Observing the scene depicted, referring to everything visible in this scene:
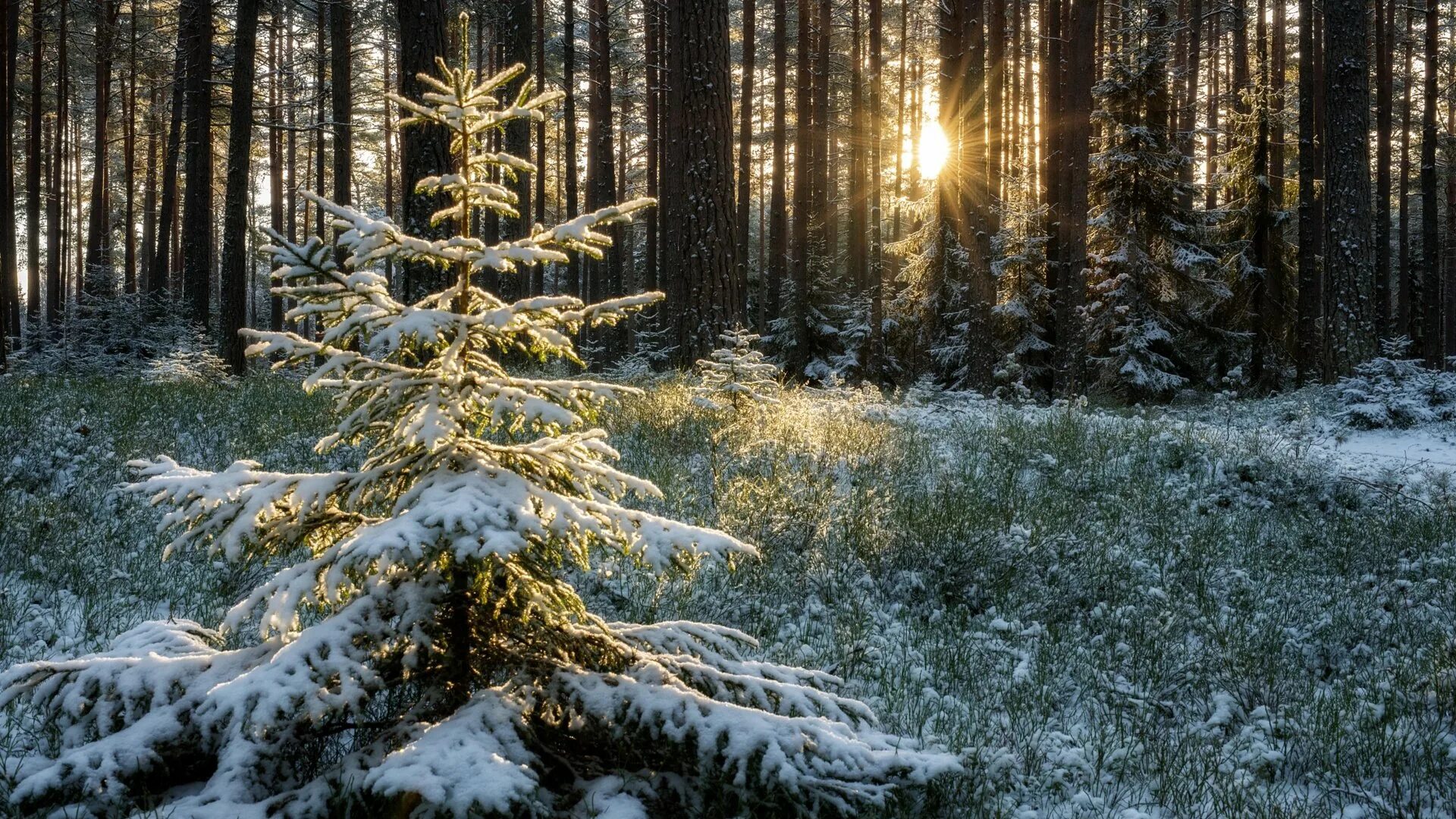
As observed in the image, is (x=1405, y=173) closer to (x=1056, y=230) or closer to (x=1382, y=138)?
(x=1382, y=138)

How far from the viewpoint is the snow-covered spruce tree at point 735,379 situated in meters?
8.64

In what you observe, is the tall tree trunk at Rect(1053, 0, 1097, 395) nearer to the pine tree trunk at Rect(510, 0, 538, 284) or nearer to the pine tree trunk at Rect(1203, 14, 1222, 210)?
the pine tree trunk at Rect(510, 0, 538, 284)

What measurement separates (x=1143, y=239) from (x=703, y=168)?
11412 mm

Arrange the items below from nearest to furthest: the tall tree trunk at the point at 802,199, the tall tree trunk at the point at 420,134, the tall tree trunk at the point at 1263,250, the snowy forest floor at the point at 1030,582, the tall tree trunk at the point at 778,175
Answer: the snowy forest floor at the point at 1030,582
the tall tree trunk at the point at 420,134
the tall tree trunk at the point at 1263,250
the tall tree trunk at the point at 802,199
the tall tree trunk at the point at 778,175

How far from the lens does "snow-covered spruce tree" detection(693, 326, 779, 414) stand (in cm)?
864

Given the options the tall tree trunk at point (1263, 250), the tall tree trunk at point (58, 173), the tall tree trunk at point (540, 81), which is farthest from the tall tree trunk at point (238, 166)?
the tall tree trunk at point (1263, 250)

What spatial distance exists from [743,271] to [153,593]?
18841 mm

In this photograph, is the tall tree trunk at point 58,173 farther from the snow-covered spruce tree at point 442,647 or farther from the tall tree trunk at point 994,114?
the snow-covered spruce tree at point 442,647

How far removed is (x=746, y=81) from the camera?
2125 cm

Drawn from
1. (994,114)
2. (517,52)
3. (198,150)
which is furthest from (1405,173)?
(198,150)

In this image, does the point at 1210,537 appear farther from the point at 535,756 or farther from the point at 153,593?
the point at 153,593

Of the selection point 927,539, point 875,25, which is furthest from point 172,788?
point 875,25

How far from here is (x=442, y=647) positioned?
2721 millimetres

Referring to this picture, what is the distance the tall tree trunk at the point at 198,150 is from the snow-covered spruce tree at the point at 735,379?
38.7ft
